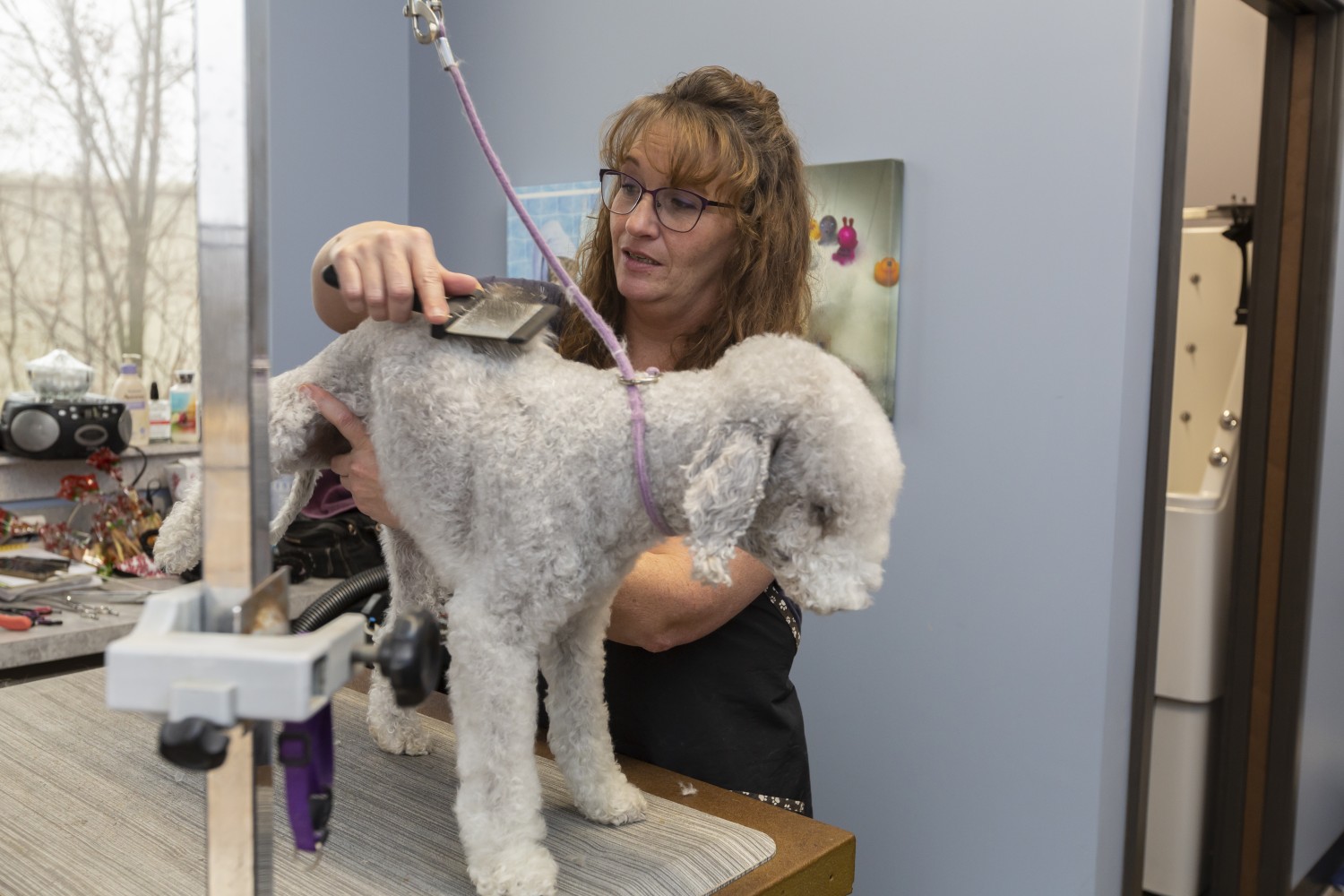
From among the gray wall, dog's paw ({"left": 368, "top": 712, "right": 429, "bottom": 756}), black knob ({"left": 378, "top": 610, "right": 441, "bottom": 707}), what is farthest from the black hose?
the gray wall

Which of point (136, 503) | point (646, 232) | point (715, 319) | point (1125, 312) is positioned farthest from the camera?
point (136, 503)

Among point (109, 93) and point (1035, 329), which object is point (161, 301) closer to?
point (109, 93)

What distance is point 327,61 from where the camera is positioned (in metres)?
2.67

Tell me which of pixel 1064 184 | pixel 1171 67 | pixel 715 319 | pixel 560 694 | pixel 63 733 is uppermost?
pixel 1171 67

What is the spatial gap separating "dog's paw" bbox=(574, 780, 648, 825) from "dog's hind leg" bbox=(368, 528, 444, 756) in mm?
170

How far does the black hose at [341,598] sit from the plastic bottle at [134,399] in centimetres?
98

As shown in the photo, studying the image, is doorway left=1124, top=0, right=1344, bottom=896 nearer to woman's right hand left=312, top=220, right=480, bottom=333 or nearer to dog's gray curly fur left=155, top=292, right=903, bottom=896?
dog's gray curly fur left=155, top=292, right=903, bottom=896

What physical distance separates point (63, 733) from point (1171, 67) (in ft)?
5.85

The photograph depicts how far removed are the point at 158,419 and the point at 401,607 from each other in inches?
73.2

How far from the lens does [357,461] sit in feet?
2.78

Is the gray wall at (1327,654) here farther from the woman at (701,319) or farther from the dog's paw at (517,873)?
the dog's paw at (517,873)

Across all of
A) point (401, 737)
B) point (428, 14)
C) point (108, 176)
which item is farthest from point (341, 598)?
point (108, 176)

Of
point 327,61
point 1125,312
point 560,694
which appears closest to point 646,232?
point 560,694

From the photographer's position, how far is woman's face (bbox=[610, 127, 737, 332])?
1060 mm
